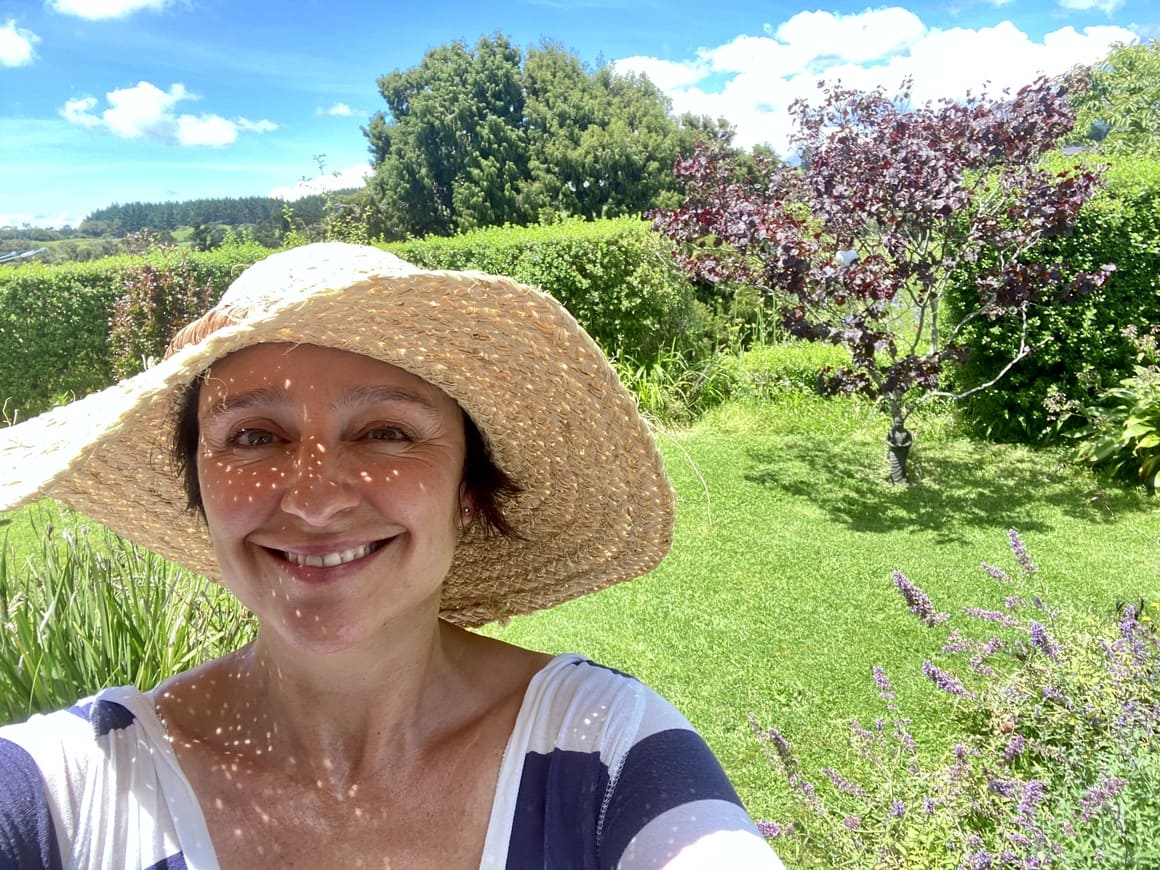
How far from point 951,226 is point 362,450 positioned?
646 cm

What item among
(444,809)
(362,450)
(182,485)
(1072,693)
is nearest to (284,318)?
(362,450)

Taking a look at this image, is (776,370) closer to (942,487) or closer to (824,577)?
(942,487)

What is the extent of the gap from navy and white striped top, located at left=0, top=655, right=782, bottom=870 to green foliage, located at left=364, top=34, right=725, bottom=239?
32.7 meters

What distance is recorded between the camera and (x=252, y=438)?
1328mm

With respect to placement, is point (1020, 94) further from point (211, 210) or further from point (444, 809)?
point (211, 210)

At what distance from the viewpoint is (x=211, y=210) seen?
17.1 m

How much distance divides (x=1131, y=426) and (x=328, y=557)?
24.5 feet

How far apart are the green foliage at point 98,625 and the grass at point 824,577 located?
164 centimetres

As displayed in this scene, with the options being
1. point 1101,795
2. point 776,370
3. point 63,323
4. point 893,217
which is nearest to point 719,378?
point 776,370

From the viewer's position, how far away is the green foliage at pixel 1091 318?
24.2ft

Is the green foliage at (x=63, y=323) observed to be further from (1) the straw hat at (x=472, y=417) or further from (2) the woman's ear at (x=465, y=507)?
(2) the woman's ear at (x=465, y=507)

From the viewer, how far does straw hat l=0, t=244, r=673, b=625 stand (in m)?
1.18

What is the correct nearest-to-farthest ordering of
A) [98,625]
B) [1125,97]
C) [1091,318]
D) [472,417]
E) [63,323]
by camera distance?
1. [472,417]
2. [98,625]
3. [1091,318]
4. [63,323]
5. [1125,97]

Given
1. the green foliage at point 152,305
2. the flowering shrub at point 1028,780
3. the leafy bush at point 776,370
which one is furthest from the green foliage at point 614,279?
the flowering shrub at point 1028,780
